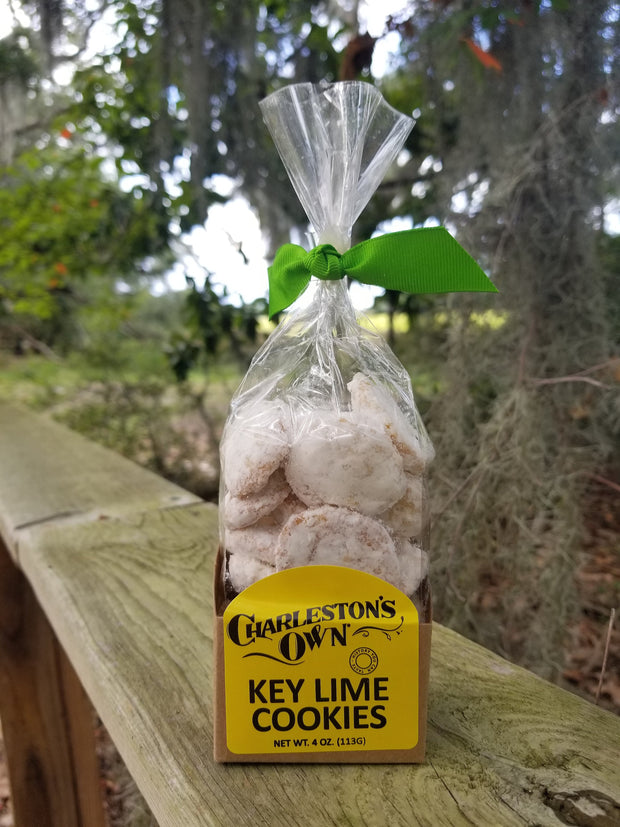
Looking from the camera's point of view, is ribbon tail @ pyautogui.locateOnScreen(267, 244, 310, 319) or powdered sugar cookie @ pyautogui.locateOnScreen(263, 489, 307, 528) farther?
ribbon tail @ pyautogui.locateOnScreen(267, 244, 310, 319)

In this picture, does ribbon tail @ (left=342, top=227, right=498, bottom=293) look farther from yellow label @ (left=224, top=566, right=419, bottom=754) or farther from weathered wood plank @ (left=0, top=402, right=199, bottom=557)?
weathered wood plank @ (left=0, top=402, right=199, bottom=557)

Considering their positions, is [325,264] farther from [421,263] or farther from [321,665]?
[321,665]

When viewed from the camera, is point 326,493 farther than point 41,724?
No

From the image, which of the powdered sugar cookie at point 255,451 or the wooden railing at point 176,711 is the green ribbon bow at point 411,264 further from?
the wooden railing at point 176,711

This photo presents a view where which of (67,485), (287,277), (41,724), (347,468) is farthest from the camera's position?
(67,485)

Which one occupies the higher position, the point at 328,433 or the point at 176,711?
the point at 328,433

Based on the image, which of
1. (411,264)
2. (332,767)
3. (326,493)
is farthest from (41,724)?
(411,264)

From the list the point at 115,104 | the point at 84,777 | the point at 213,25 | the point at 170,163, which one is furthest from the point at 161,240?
the point at 84,777

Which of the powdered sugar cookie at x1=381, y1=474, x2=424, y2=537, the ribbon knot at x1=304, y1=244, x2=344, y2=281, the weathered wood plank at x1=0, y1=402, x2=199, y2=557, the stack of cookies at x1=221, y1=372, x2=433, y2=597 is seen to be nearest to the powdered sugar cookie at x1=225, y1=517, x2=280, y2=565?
the stack of cookies at x1=221, y1=372, x2=433, y2=597
